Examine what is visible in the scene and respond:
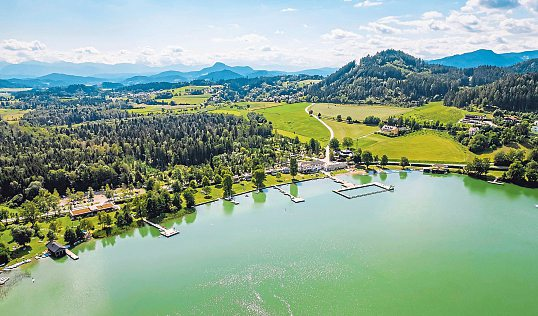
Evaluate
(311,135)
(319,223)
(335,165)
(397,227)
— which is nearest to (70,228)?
(319,223)

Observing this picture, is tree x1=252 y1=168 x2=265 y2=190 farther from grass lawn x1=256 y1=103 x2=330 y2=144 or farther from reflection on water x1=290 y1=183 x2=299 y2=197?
grass lawn x1=256 y1=103 x2=330 y2=144

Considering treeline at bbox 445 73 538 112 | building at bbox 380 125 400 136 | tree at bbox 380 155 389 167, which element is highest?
treeline at bbox 445 73 538 112

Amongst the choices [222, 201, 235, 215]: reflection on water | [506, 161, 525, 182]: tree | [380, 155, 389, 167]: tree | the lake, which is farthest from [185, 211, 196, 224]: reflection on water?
[506, 161, 525, 182]: tree

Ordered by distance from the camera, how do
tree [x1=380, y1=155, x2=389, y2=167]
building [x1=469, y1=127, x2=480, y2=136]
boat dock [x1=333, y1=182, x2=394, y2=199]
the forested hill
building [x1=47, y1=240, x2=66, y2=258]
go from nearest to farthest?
building [x1=47, y1=240, x2=66, y2=258] < boat dock [x1=333, y1=182, x2=394, y2=199] < tree [x1=380, y1=155, x2=389, y2=167] < building [x1=469, y1=127, x2=480, y2=136] < the forested hill

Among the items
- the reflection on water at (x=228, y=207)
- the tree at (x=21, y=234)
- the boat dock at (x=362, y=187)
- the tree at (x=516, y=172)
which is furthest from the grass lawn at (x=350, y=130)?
the tree at (x=21, y=234)

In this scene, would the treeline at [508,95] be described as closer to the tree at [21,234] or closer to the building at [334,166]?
the building at [334,166]

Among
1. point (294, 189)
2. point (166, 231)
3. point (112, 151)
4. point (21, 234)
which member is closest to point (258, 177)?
point (294, 189)

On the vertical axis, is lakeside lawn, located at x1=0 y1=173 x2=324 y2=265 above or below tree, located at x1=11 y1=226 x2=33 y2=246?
below

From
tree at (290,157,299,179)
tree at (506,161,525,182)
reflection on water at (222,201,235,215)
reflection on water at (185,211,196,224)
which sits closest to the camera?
reflection on water at (185,211,196,224)
